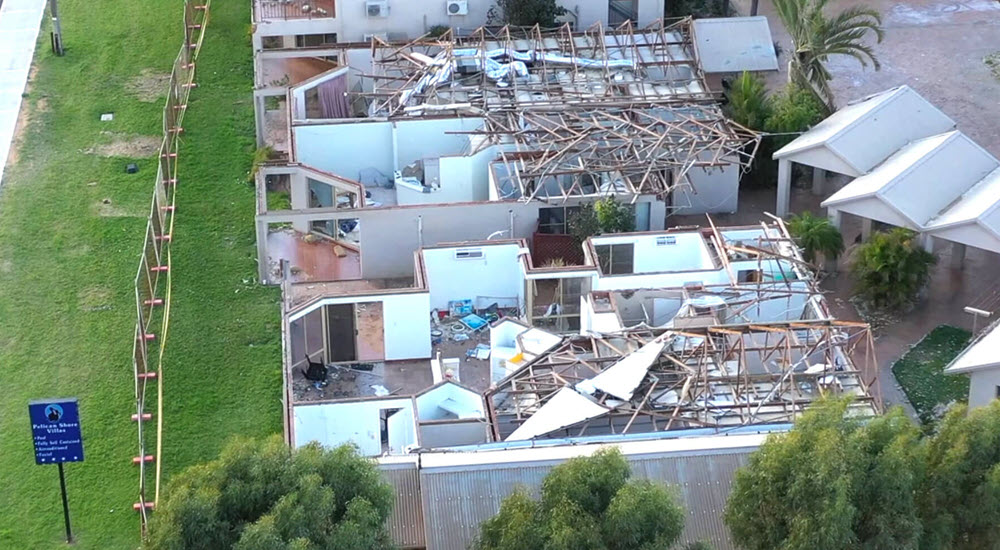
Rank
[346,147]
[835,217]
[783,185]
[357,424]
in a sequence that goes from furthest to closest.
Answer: [346,147] < [783,185] < [835,217] < [357,424]

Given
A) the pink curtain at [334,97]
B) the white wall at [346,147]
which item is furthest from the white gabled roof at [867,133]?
the pink curtain at [334,97]

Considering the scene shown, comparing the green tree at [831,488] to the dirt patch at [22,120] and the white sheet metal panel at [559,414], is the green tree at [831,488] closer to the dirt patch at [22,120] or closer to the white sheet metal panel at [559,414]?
the white sheet metal panel at [559,414]

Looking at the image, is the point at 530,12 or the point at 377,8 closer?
the point at 530,12

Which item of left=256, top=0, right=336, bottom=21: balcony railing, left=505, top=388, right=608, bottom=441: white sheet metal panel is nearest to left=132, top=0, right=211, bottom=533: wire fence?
left=256, top=0, right=336, bottom=21: balcony railing

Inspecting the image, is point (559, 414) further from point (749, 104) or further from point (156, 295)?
point (749, 104)

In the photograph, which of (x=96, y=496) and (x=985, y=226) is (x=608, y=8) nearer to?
(x=985, y=226)

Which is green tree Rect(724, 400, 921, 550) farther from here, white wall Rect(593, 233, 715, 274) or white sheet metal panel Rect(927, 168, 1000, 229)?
white sheet metal panel Rect(927, 168, 1000, 229)

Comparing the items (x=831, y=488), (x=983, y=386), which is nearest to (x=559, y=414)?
(x=831, y=488)
